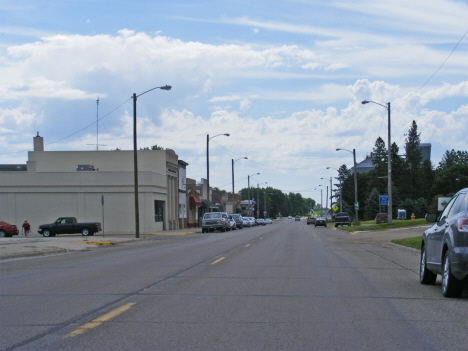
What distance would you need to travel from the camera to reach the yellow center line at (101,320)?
6707 mm

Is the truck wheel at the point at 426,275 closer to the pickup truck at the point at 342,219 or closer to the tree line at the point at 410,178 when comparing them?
the pickup truck at the point at 342,219

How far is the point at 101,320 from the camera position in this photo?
737 centimetres

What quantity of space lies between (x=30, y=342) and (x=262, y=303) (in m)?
3.90

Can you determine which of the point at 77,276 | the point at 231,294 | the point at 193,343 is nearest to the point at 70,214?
the point at 77,276

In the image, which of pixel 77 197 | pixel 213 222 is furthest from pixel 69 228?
pixel 213 222

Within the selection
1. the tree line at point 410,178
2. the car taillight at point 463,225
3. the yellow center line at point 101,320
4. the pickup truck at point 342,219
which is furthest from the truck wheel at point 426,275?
the tree line at point 410,178

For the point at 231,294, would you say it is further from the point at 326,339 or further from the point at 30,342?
the point at 30,342

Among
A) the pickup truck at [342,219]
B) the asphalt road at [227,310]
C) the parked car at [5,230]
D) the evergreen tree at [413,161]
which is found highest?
the evergreen tree at [413,161]

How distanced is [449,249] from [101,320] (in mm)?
5770

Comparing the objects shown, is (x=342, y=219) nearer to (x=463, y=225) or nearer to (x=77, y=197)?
(x=77, y=197)

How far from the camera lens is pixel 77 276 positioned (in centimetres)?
1280

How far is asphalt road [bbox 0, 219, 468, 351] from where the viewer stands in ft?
20.6

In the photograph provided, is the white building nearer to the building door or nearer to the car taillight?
the building door

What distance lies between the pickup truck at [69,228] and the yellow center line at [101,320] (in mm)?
32483
